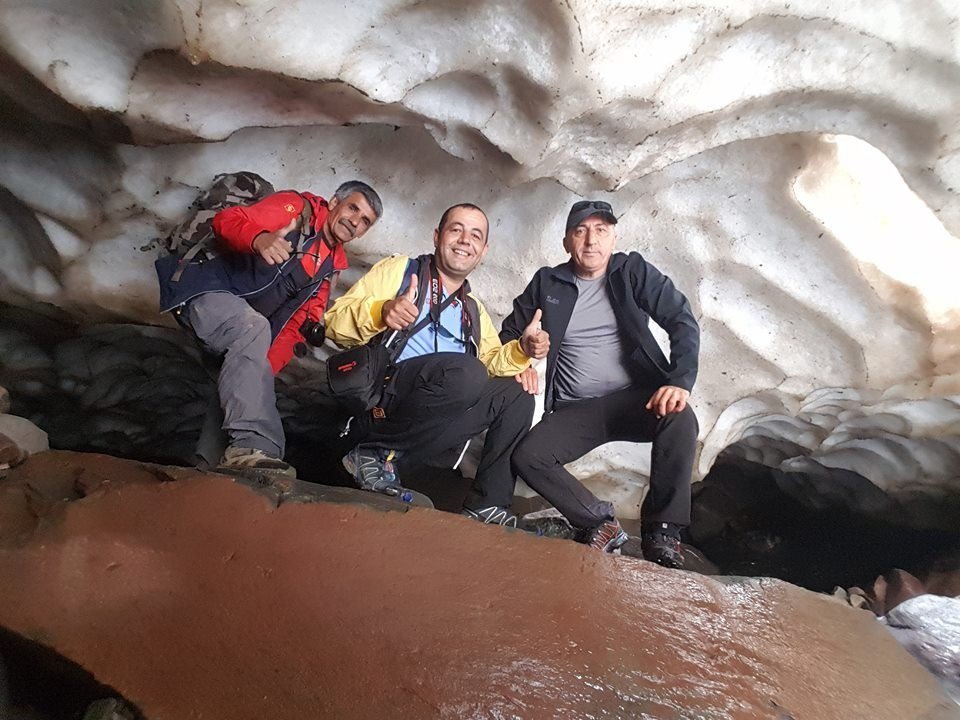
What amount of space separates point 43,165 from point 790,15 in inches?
97.8

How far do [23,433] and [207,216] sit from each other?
0.70m

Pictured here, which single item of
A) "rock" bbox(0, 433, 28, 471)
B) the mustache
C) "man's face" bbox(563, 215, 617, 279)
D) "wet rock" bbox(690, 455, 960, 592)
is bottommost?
"wet rock" bbox(690, 455, 960, 592)

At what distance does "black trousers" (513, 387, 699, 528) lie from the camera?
1556mm

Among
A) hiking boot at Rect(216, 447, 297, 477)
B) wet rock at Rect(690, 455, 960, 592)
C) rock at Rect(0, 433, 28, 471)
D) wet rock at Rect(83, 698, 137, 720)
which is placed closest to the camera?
wet rock at Rect(83, 698, 137, 720)

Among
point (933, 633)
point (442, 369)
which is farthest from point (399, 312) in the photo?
point (933, 633)

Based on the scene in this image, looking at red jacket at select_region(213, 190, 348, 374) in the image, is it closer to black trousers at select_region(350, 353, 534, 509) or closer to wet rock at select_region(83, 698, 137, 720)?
black trousers at select_region(350, 353, 534, 509)

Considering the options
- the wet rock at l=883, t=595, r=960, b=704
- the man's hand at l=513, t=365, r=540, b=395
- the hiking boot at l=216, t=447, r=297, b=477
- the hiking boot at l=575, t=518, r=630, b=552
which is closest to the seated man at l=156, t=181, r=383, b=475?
the hiking boot at l=216, t=447, r=297, b=477

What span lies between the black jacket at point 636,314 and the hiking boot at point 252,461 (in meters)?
0.77

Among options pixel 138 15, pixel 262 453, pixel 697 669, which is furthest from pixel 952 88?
pixel 138 15

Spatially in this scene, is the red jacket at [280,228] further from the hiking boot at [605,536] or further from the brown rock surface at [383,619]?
the hiking boot at [605,536]

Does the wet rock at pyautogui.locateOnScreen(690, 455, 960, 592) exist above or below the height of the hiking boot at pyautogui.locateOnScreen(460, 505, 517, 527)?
below

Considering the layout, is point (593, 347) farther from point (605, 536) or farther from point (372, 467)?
point (372, 467)

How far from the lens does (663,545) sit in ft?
4.94

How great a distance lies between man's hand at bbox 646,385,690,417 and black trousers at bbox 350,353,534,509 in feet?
1.21
